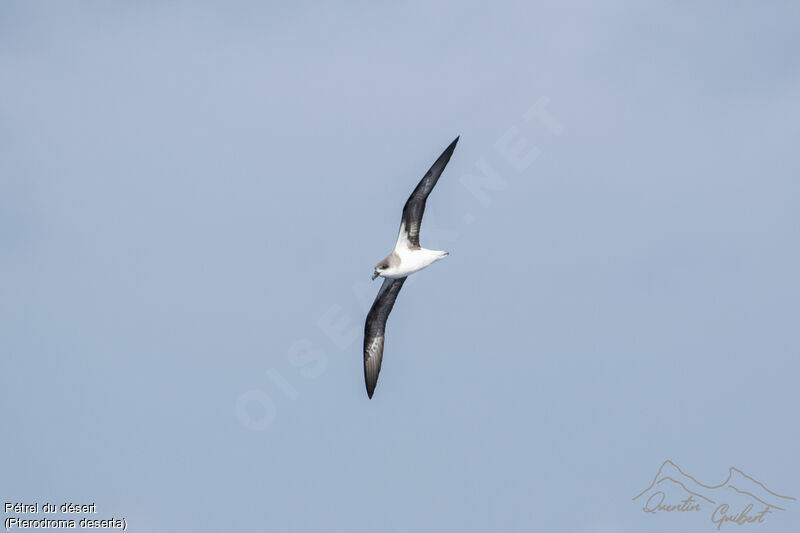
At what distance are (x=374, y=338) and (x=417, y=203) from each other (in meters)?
7.53

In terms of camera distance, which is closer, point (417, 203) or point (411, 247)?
point (417, 203)

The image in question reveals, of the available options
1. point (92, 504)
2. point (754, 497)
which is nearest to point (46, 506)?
point (92, 504)

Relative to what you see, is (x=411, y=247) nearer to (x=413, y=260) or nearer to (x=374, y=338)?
(x=413, y=260)

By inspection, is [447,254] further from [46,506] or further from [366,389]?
[46,506]

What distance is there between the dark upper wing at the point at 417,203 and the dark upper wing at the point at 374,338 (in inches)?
170

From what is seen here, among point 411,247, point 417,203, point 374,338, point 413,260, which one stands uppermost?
point 417,203

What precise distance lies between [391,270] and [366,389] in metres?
6.27

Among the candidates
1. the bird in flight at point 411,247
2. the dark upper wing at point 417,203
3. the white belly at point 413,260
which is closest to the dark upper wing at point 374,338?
the bird in flight at point 411,247

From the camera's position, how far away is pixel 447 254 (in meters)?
45.1

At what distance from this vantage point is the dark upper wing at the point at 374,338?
49.9m

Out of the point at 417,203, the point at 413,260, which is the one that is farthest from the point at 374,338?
the point at 417,203

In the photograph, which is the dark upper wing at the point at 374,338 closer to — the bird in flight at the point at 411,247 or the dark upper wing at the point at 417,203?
the bird in flight at the point at 411,247

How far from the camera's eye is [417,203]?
45500 mm

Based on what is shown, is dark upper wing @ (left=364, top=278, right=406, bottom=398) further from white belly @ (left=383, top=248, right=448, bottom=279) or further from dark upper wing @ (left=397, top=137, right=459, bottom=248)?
dark upper wing @ (left=397, top=137, right=459, bottom=248)
